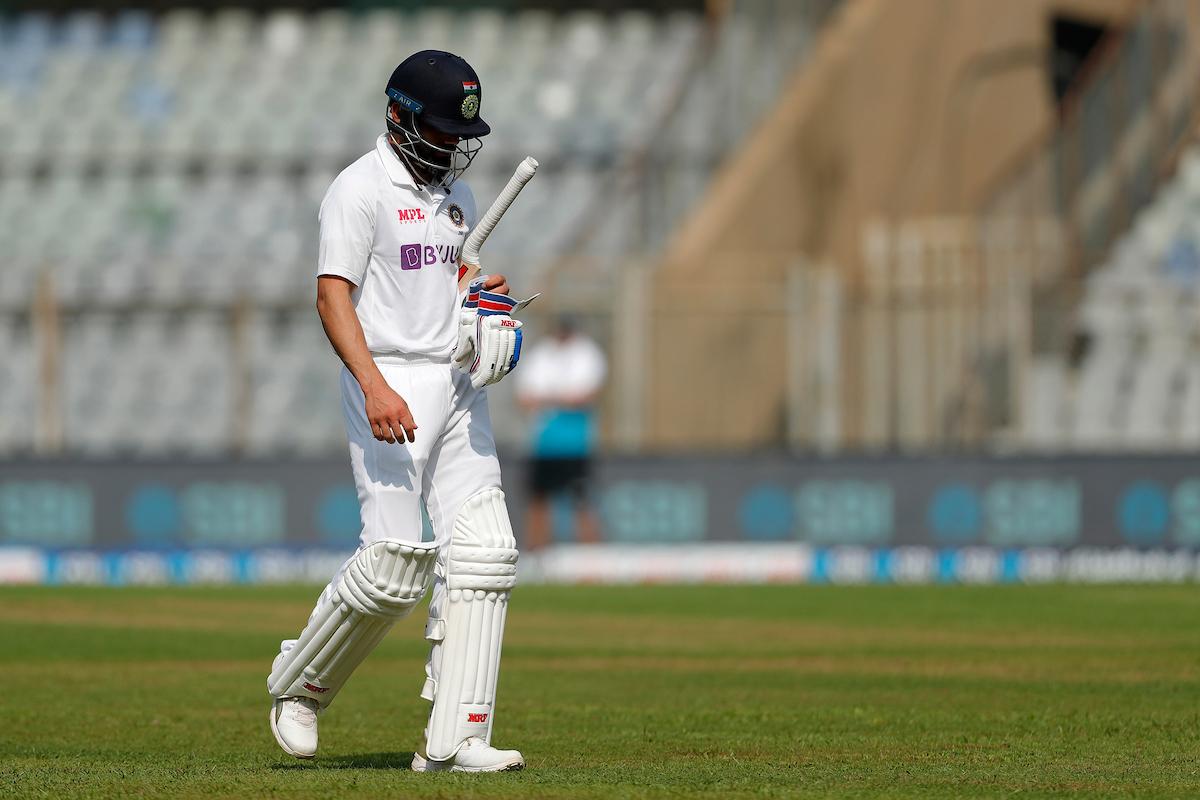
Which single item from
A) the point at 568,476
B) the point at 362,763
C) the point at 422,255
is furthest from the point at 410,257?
the point at 568,476

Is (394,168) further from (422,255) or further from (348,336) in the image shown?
(348,336)

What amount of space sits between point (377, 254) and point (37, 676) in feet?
14.0

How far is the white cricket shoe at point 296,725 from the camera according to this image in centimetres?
632

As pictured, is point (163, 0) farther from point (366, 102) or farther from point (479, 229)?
point (479, 229)

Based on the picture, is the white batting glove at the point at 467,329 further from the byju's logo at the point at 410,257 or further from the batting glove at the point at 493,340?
the byju's logo at the point at 410,257

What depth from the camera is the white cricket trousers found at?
242 inches

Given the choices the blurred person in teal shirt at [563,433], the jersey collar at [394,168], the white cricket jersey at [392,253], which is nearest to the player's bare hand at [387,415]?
the white cricket jersey at [392,253]

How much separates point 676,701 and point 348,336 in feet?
10.2

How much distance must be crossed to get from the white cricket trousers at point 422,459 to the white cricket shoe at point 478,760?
0.39 metres

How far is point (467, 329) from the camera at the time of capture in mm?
6129

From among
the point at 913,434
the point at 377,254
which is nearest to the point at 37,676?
the point at 377,254

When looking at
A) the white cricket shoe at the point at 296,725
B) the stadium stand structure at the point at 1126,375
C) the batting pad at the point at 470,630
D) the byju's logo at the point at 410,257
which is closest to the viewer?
the batting pad at the point at 470,630

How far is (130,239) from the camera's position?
23.7 metres

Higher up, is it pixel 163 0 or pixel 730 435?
pixel 163 0
